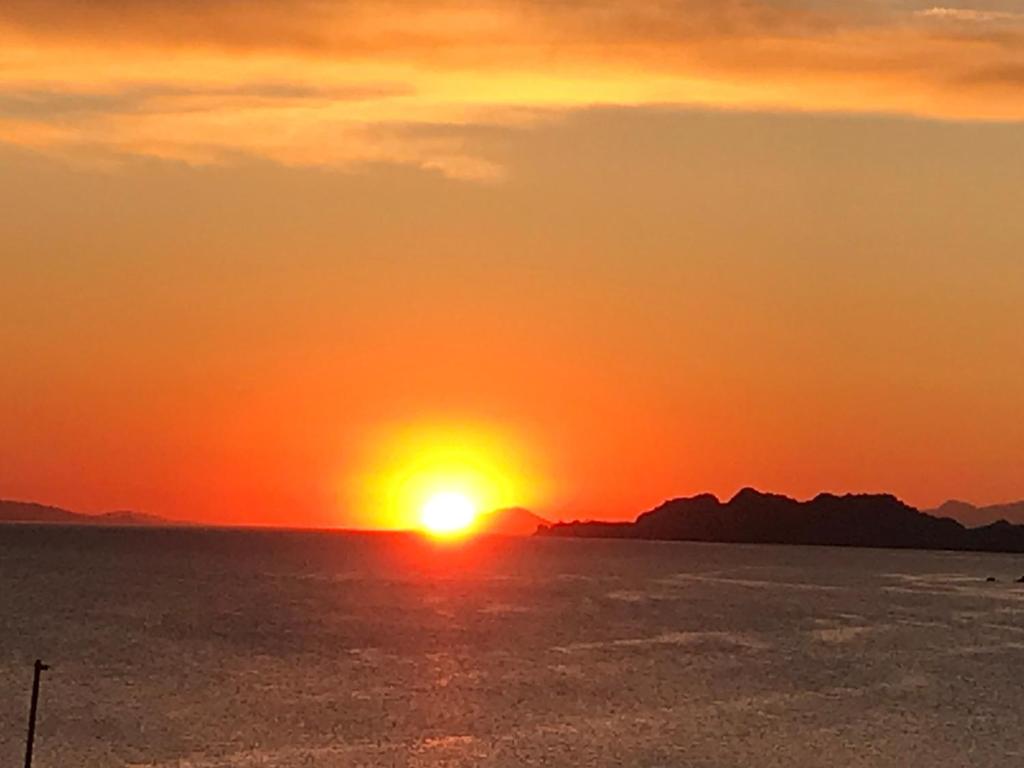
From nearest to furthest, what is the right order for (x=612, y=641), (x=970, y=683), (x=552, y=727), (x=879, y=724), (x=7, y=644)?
(x=552, y=727)
(x=879, y=724)
(x=970, y=683)
(x=7, y=644)
(x=612, y=641)

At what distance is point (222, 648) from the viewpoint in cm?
16512

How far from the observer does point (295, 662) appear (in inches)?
6019

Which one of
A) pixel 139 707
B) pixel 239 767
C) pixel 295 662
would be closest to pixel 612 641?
pixel 295 662

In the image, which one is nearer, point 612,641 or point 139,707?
point 139,707

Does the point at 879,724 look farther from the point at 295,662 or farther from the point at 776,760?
the point at 295,662

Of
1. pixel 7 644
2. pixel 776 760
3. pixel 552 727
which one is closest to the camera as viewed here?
pixel 776 760

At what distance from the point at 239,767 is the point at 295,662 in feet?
198

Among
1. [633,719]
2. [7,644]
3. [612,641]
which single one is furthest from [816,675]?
[7,644]

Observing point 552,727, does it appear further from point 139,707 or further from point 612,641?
point 612,641

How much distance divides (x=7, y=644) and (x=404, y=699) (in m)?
54.4

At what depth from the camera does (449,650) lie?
167 m

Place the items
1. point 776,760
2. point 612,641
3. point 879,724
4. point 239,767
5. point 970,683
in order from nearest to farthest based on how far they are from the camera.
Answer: point 239,767
point 776,760
point 879,724
point 970,683
point 612,641

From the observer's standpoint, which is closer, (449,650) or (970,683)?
(970,683)

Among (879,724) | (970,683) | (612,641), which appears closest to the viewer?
(879,724)
